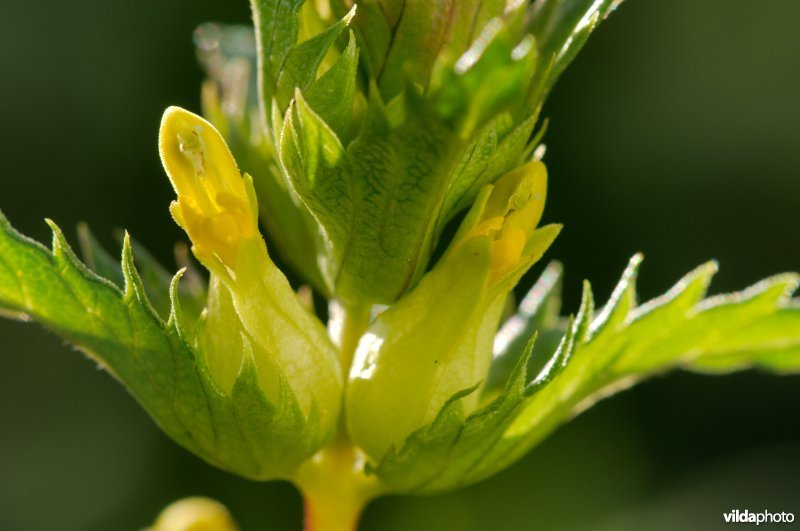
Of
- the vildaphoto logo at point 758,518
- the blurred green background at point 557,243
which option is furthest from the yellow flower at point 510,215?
the blurred green background at point 557,243

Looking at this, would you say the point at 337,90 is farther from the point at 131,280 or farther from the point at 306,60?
the point at 131,280

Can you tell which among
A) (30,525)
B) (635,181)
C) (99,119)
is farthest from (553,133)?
(30,525)

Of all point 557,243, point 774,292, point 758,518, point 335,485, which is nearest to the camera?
point 774,292

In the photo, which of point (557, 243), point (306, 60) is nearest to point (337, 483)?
point (306, 60)

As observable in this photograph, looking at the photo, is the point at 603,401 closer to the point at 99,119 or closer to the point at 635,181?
the point at 635,181

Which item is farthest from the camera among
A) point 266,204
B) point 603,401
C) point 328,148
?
point 603,401

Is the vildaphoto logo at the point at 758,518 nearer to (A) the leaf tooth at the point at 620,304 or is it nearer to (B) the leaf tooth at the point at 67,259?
(A) the leaf tooth at the point at 620,304
